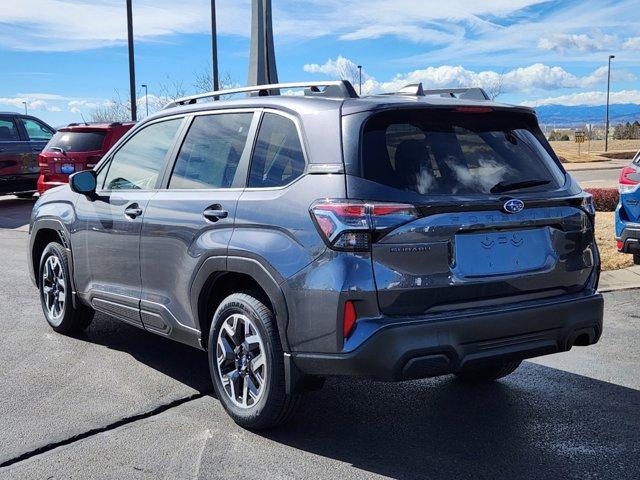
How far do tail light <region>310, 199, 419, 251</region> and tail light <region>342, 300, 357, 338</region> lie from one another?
0.26m

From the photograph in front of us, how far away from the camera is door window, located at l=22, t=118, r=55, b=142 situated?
60.0 ft

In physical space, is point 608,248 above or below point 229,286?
below

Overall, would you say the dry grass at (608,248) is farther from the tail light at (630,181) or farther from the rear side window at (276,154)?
the rear side window at (276,154)

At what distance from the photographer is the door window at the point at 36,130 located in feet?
60.0

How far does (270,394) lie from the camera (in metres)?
4.13

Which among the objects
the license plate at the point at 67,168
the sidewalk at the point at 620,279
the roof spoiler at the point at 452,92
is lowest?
the sidewalk at the point at 620,279

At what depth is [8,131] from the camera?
1791 centimetres

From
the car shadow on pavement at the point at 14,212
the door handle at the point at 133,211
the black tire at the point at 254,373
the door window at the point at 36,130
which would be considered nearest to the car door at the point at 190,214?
the door handle at the point at 133,211

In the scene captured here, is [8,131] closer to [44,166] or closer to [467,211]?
[44,166]

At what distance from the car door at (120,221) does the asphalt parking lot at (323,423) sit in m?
0.55

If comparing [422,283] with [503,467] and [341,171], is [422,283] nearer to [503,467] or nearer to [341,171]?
[341,171]

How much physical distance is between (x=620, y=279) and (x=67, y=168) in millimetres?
9049

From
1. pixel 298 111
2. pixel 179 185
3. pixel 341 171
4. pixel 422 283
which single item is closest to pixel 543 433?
pixel 422 283

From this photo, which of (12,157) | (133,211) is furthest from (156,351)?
(12,157)
